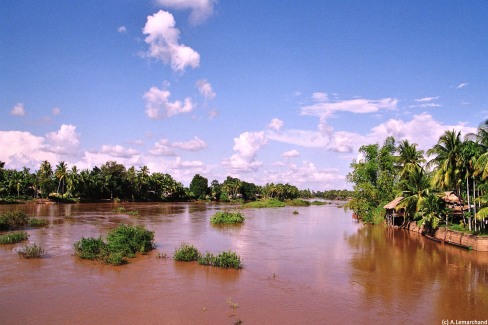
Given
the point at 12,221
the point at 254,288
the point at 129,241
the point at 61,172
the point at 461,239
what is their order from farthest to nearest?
the point at 61,172 < the point at 12,221 < the point at 461,239 < the point at 129,241 < the point at 254,288

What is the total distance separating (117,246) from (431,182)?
22004mm

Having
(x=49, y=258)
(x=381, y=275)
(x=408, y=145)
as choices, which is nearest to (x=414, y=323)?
(x=381, y=275)

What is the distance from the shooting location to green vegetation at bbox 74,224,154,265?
655 inches

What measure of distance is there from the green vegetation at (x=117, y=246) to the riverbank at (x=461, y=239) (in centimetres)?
1933

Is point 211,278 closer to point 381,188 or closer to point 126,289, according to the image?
point 126,289

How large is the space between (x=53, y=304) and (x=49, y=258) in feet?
22.5

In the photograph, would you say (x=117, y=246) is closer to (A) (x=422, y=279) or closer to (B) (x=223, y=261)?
(B) (x=223, y=261)

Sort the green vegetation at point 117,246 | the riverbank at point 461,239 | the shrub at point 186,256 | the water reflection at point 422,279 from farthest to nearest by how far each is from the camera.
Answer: the riverbank at point 461,239 → the shrub at point 186,256 → the green vegetation at point 117,246 → the water reflection at point 422,279

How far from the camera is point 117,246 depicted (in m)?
17.6

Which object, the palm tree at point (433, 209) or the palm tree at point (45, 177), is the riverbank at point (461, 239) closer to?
the palm tree at point (433, 209)

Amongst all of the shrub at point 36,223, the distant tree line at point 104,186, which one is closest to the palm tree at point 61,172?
the distant tree line at point 104,186

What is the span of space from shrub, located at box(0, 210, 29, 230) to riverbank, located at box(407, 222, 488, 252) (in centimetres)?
3166

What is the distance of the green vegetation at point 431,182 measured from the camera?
22.9 meters

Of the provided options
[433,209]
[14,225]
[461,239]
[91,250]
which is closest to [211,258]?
[91,250]
